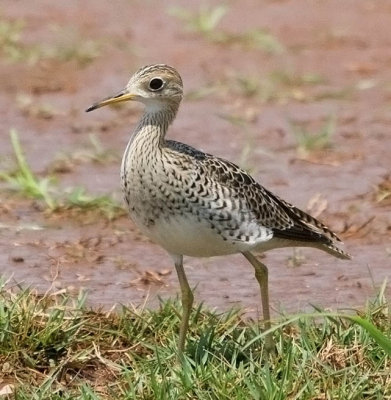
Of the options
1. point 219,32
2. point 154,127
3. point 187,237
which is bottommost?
point 187,237

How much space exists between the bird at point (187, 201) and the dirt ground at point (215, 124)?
0.68m

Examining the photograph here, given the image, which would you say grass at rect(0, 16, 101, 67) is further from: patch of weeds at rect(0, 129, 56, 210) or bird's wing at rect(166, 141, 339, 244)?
bird's wing at rect(166, 141, 339, 244)

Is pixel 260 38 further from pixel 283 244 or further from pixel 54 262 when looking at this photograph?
pixel 283 244

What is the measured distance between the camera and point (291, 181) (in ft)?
32.3

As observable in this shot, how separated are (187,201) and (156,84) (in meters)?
0.71

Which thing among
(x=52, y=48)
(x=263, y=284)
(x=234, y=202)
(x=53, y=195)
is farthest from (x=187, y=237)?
(x=52, y=48)

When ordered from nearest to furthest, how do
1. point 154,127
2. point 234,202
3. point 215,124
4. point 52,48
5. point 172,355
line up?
point 172,355 → point 234,202 → point 154,127 → point 215,124 → point 52,48

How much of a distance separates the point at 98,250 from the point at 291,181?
1953mm

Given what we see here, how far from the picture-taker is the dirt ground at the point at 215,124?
7949 mm

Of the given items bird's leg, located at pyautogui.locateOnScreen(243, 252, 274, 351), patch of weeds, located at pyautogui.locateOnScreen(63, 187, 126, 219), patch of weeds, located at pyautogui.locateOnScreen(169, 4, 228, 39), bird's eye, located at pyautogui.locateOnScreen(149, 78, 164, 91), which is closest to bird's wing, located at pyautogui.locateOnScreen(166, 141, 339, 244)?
bird's leg, located at pyautogui.locateOnScreen(243, 252, 274, 351)

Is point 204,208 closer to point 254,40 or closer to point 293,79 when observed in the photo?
point 293,79

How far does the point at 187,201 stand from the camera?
6.22 metres

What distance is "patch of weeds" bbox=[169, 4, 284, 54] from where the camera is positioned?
1365 centimetres

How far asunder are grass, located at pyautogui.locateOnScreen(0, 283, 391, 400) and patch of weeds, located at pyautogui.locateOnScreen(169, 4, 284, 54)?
7007 millimetres
